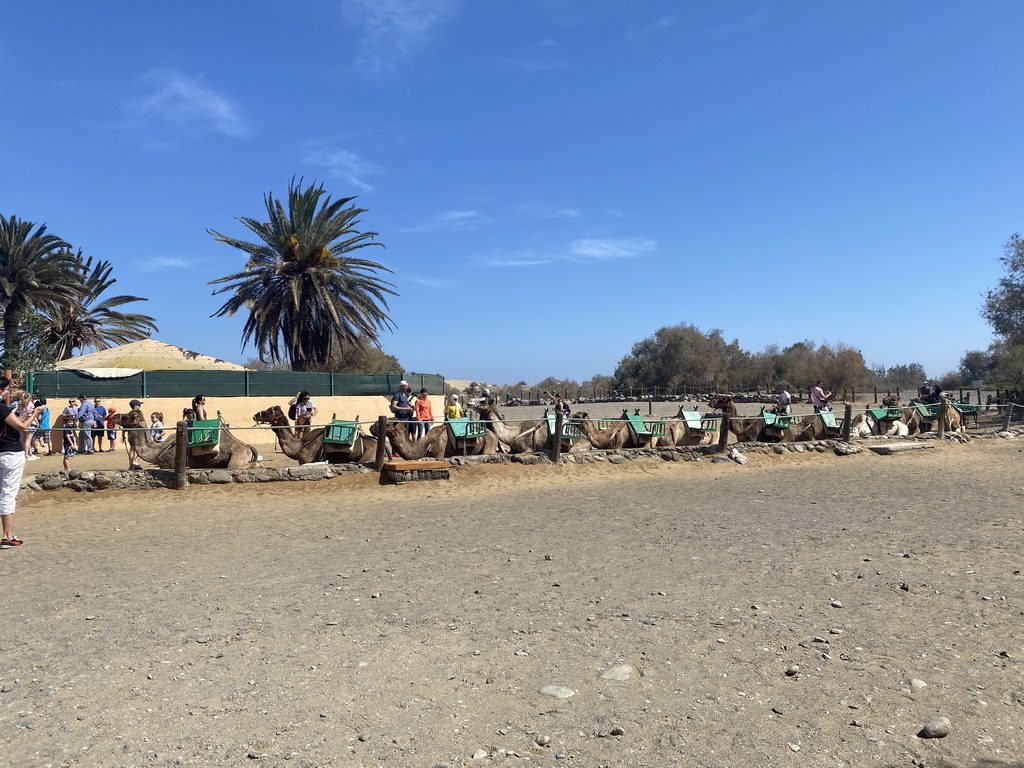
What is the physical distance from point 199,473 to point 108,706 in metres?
9.05

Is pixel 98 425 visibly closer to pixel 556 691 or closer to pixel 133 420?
pixel 133 420

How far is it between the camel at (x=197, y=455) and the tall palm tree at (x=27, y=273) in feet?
71.4

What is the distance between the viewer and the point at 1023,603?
5.51 metres

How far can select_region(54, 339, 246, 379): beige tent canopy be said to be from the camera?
25094 mm

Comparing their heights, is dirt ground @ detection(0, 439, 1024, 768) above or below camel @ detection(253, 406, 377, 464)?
below

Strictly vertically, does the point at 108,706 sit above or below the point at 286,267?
below

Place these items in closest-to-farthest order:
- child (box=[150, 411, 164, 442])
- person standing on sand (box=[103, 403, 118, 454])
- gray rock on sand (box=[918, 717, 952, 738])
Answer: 1. gray rock on sand (box=[918, 717, 952, 738])
2. child (box=[150, 411, 164, 442])
3. person standing on sand (box=[103, 403, 118, 454])

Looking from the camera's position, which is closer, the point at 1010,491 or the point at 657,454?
the point at 1010,491


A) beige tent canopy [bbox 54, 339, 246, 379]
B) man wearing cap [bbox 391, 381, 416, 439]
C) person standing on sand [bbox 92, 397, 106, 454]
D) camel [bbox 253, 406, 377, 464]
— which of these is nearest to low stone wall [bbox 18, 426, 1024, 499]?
camel [bbox 253, 406, 377, 464]

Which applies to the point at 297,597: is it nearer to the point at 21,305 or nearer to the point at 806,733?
the point at 806,733

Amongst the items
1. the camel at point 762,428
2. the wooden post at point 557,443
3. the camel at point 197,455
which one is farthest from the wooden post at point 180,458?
the camel at point 762,428

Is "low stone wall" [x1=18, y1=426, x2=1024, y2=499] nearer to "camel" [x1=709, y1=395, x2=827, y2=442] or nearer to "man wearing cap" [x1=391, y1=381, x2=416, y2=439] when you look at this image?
"camel" [x1=709, y1=395, x2=827, y2=442]

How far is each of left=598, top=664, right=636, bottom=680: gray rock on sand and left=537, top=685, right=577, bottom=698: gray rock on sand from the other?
0.28m

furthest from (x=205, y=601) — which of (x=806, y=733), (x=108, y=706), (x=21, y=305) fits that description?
(x=21, y=305)
